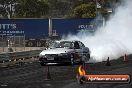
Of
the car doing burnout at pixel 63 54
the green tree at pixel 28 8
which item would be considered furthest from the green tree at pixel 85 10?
the car doing burnout at pixel 63 54

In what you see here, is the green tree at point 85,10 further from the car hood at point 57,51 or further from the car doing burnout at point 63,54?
the car hood at point 57,51

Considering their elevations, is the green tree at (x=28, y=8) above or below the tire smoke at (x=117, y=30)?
above

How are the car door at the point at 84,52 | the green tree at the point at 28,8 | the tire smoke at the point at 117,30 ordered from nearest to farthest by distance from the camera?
the car door at the point at 84,52 → the tire smoke at the point at 117,30 → the green tree at the point at 28,8

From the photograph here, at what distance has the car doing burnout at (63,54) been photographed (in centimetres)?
2327

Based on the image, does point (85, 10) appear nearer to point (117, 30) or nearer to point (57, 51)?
point (117, 30)

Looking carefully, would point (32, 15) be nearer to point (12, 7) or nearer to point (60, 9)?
point (12, 7)

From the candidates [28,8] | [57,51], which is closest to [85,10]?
[28,8]

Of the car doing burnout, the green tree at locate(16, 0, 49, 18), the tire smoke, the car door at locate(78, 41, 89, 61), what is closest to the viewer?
the car doing burnout

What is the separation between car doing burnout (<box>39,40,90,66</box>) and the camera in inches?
916

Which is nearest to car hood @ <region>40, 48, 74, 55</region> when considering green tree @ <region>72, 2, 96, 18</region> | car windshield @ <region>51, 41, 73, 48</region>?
car windshield @ <region>51, 41, 73, 48</region>

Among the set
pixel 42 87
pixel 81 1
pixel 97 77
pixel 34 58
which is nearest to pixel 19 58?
pixel 34 58

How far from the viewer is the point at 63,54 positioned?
23281mm

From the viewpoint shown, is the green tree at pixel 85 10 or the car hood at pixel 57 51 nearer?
the car hood at pixel 57 51

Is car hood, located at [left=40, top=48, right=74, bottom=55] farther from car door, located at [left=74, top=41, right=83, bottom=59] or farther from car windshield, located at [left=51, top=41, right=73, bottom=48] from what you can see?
car door, located at [left=74, top=41, right=83, bottom=59]
